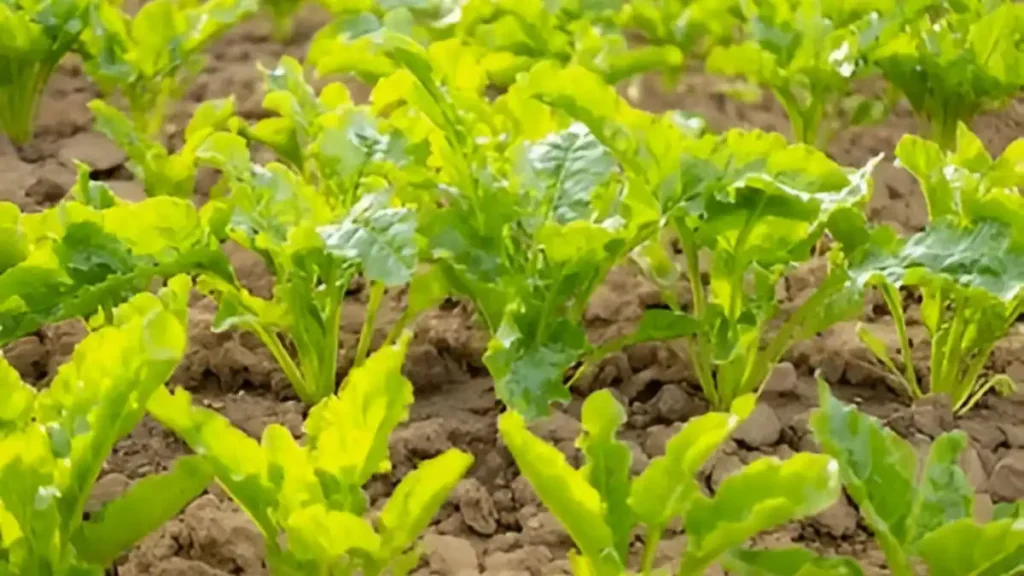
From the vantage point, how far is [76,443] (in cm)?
98

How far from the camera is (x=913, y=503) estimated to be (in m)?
1.06

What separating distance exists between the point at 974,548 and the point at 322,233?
692 millimetres

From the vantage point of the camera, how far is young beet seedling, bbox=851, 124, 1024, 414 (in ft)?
4.09

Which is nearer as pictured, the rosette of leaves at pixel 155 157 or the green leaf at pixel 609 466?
the green leaf at pixel 609 466

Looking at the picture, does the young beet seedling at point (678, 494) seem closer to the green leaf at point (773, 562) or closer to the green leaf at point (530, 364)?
the green leaf at point (773, 562)

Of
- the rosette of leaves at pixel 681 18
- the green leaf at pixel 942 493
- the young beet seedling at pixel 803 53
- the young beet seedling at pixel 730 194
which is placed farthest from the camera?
the rosette of leaves at pixel 681 18

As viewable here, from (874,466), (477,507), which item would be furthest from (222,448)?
(874,466)

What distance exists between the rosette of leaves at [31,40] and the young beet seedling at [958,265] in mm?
1239

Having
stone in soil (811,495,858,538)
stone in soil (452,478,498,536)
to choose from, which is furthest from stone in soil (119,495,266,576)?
stone in soil (811,495,858,538)

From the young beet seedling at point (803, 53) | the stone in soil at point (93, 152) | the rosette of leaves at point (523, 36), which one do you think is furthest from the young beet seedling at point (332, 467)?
the stone in soil at point (93, 152)

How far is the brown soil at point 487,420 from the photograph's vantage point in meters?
1.21

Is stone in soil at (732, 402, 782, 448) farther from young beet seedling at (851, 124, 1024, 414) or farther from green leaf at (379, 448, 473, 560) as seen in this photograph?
green leaf at (379, 448, 473, 560)

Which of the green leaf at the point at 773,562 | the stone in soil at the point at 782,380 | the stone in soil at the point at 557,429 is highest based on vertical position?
the green leaf at the point at 773,562

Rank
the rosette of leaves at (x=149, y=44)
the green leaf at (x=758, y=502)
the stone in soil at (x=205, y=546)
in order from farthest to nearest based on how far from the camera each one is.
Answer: the rosette of leaves at (x=149, y=44) < the stone in soil at (x=205, y=546) < the green leaf at (x=758, y=502)
